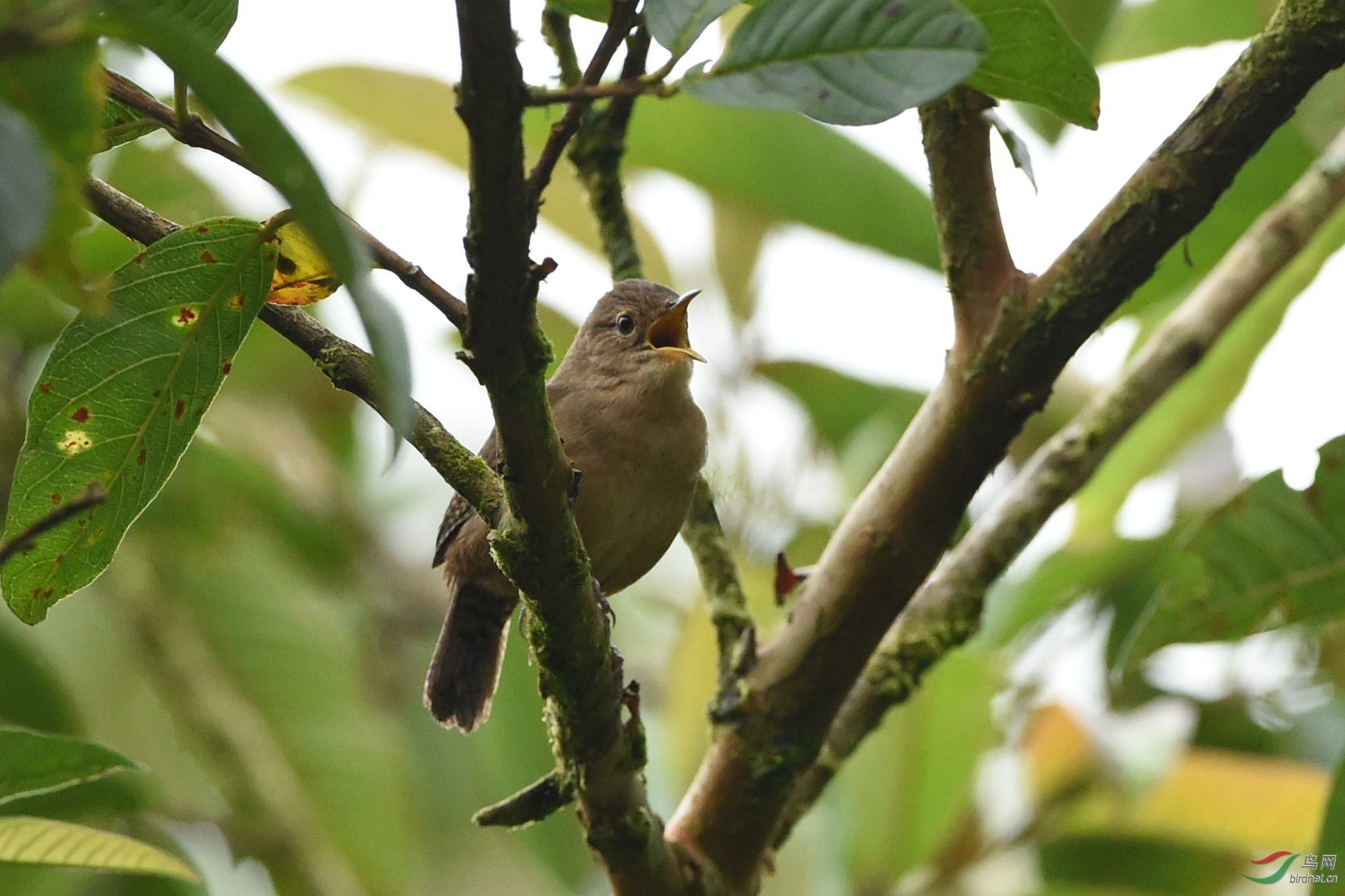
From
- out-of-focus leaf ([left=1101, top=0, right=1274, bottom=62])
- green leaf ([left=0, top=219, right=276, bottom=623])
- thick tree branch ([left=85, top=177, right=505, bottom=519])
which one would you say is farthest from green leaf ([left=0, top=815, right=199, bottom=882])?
out-of-focus leaf ([left=1101, top=0, right=1274, bottom=62])

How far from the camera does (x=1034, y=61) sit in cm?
177

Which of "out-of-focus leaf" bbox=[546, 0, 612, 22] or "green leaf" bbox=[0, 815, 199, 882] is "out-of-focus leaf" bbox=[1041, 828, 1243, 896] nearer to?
"green leaf" bbox=[0, 815, 199, 882]

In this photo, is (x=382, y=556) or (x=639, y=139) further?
(x=382, y=556)

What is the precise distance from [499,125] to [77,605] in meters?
4.72

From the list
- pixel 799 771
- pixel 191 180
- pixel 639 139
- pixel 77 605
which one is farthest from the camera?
Result: pixel 77 605

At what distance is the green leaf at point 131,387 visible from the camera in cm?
169

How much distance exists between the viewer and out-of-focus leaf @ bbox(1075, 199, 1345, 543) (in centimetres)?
330

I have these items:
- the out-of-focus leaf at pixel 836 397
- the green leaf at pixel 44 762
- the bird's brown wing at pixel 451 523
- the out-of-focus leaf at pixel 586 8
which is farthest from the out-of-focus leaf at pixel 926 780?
the out-of-focus leaf at pixel 586 8

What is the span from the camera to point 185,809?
438 centimetres

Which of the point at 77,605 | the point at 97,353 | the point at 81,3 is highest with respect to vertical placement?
the point at 77,605

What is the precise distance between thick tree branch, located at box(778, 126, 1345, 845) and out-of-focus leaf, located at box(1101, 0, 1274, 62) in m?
0.47

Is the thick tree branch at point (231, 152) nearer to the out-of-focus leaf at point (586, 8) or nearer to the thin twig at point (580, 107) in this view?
the thin twig at point (580, 107)

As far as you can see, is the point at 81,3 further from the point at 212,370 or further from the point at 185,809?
the point at 185,809

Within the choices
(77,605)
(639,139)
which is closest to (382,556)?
(77,605)
